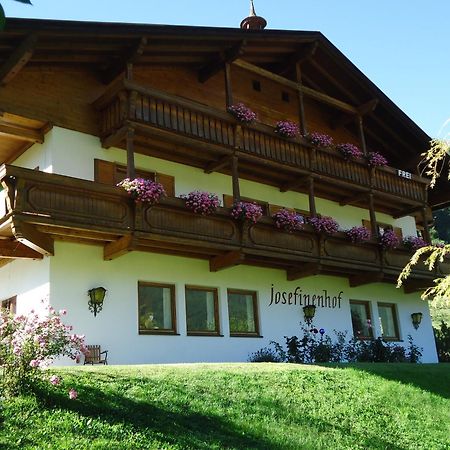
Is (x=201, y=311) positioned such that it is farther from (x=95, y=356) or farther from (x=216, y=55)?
(x=216, y=55)

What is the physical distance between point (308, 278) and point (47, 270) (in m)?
8.90

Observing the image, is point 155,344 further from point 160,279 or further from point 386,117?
point 386,117

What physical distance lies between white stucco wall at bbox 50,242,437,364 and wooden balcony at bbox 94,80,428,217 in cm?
296

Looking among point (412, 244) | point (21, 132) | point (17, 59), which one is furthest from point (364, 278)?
point (17, 59)

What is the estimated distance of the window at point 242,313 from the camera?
17.7 metres

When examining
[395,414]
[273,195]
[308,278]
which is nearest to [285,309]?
[308,278]

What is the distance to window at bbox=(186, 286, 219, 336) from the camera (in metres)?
16.7

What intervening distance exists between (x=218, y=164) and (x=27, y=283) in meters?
6.13

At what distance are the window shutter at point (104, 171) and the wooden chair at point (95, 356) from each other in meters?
4.13

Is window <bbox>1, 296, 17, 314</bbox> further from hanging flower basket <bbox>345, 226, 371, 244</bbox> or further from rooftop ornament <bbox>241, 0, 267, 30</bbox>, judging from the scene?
rooftop ornament <bbox>241, 0, 267, 30</bbox>

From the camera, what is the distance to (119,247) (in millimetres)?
14445

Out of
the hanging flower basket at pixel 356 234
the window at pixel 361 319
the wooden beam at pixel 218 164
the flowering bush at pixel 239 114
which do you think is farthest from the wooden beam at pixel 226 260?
the window at pixel 361 319

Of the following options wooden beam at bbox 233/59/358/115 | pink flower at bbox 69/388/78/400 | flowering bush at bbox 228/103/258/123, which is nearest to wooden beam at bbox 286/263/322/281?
flowering bush at bbox 228/103/258/123

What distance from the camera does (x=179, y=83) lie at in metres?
18.1
